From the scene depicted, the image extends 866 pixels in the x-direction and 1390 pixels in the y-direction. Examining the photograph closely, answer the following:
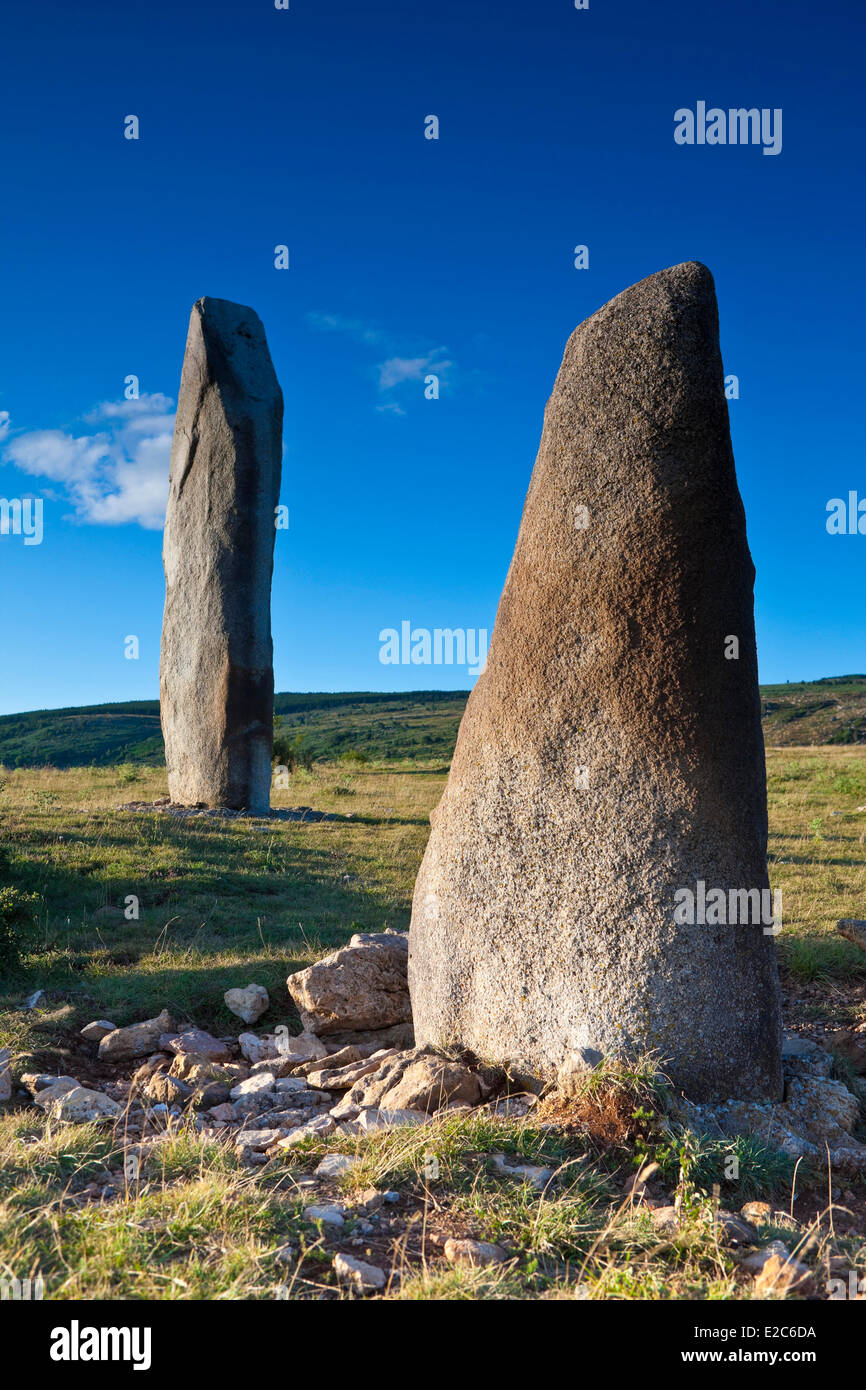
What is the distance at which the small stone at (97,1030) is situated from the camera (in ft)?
23.5

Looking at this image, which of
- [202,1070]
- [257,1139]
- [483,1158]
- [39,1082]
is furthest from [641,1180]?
[39,1082]

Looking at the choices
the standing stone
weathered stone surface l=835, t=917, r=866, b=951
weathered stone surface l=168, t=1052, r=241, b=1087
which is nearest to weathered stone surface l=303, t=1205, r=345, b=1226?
the standing stone

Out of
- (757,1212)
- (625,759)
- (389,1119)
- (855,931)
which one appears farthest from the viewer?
(855,931)

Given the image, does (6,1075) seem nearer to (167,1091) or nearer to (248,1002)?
(167,1091)

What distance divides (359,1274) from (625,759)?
2.99 metres

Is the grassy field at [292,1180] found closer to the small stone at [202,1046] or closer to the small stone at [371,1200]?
the small stone at [371,1200]

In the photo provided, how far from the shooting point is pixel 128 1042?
6.87 meters

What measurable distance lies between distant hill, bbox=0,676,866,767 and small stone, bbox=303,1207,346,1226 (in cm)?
4385

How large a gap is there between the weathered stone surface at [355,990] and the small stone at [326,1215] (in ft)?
10.4

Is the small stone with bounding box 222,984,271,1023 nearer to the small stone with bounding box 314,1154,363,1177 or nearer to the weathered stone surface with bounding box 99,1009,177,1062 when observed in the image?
the weathered stone surface with bounding box 99,1009,177,1062

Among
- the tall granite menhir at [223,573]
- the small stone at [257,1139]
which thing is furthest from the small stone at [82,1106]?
the tall granite menhir at [223,573]

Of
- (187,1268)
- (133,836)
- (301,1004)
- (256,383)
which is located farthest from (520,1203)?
(256,383)

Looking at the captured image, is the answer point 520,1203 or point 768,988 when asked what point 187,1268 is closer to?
point 520,1203

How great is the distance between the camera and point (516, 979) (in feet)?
18.4
